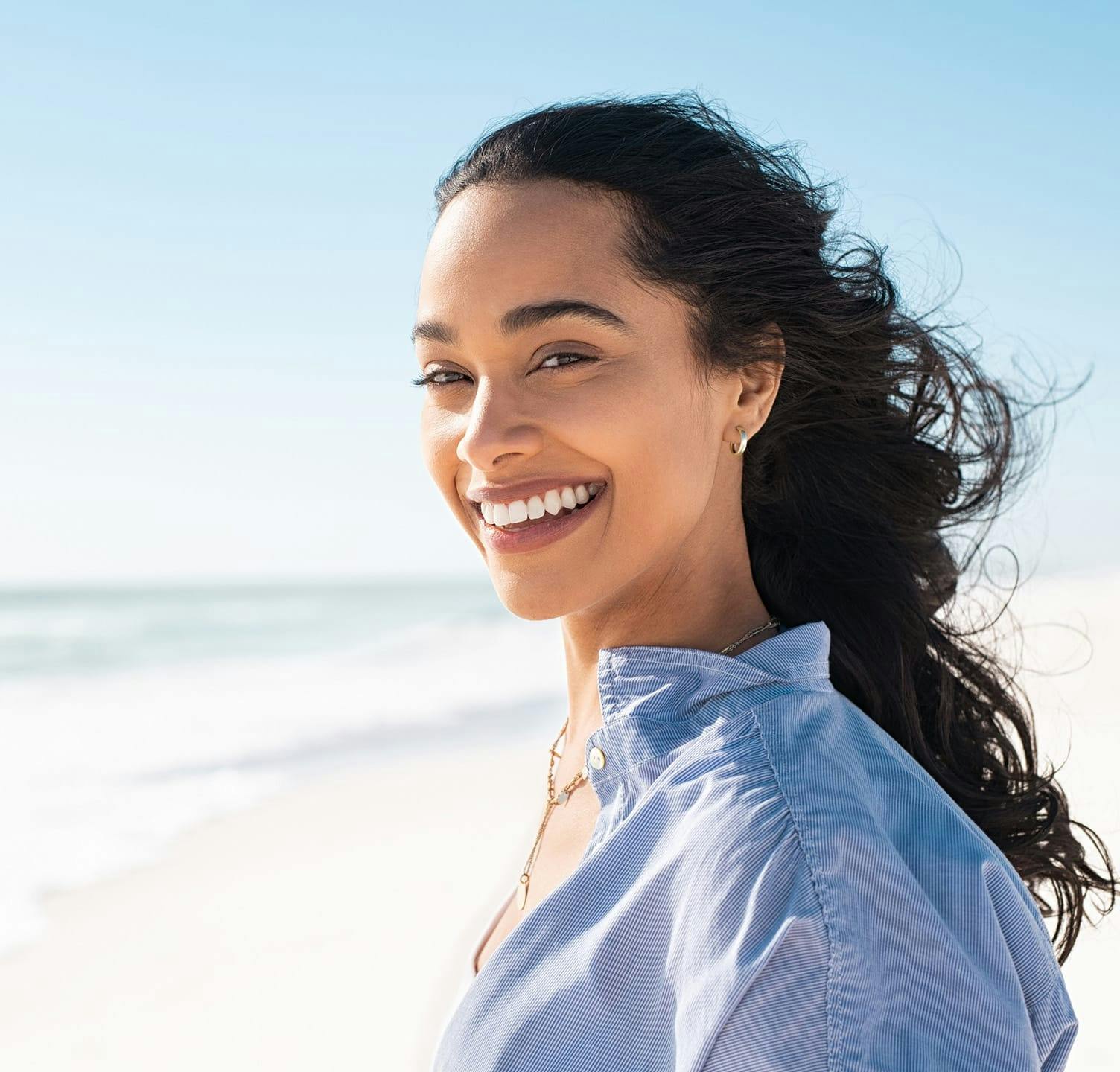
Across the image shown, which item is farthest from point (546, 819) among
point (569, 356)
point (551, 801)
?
point (569, 356)

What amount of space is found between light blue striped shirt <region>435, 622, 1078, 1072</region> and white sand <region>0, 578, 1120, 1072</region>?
0.90 meters

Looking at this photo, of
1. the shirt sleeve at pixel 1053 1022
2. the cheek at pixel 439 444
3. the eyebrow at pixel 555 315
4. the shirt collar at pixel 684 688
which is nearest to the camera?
the shirt sleeve at pixel 1053 1022

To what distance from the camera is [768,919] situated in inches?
47.9

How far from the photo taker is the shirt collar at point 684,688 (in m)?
1.59

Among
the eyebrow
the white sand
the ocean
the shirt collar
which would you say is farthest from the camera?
the ocean

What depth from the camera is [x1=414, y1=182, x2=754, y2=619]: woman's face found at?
171 cm

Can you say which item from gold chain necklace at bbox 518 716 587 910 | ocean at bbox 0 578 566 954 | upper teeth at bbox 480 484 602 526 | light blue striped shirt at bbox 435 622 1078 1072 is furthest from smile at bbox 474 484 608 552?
ocean at bbox 0 578 566 954

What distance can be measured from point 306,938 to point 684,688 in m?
4.31

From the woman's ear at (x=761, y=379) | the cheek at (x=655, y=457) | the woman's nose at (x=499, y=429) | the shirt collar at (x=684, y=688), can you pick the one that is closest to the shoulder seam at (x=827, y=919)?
the shirt collar at (x=684, y=688)

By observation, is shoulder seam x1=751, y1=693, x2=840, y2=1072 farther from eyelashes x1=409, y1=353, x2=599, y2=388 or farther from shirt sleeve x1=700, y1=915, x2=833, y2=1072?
eyelashes x1=409, y1=353, x2=599, y2=388

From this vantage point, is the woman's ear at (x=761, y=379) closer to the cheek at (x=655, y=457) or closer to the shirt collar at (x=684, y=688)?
the cheek at (x=655, y=457)

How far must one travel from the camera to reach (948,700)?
217 centimetres

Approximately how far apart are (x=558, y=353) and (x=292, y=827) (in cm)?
594

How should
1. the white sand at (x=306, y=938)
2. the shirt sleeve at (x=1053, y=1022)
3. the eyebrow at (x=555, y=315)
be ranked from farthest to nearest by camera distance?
the white sand at (x=306, y=938) → the eyebrow at (x=555, y=315) → the shirt sleeve at (x=1053, y=1022)
